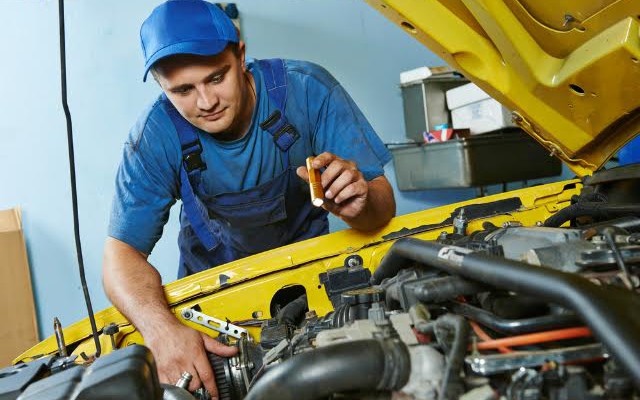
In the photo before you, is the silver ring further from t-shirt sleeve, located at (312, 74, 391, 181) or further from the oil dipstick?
t-shirt sleeve, located at (312, 74, 391, 181)

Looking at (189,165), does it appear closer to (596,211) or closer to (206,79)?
(206,79)

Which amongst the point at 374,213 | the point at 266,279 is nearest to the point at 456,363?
the point at 266,279

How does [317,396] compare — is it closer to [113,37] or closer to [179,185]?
[179,185]

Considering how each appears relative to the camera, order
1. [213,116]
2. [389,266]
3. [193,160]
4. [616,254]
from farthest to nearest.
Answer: [193,160] → [213,116] → [389,266] → [616,254]

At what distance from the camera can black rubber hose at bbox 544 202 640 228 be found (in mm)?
1112

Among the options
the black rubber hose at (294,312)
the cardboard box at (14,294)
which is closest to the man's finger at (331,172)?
the black rubber hose at (294,312)

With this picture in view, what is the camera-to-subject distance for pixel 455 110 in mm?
3387

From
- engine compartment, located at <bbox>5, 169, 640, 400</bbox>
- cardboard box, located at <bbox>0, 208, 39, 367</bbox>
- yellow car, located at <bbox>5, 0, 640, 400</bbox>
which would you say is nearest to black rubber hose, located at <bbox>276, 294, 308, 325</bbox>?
yellow car, located at <bbox>5, 0, 640, 400</bbox>

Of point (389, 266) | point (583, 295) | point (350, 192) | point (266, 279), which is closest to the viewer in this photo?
point (583, 295)

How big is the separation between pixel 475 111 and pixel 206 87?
1.87m

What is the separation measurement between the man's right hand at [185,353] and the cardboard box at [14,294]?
7.03 ft

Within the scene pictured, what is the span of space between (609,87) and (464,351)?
0.76 metres

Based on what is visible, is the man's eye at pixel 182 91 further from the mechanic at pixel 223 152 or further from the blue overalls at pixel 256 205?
the blue overalls at pixel 256 205

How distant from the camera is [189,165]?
2.00m
